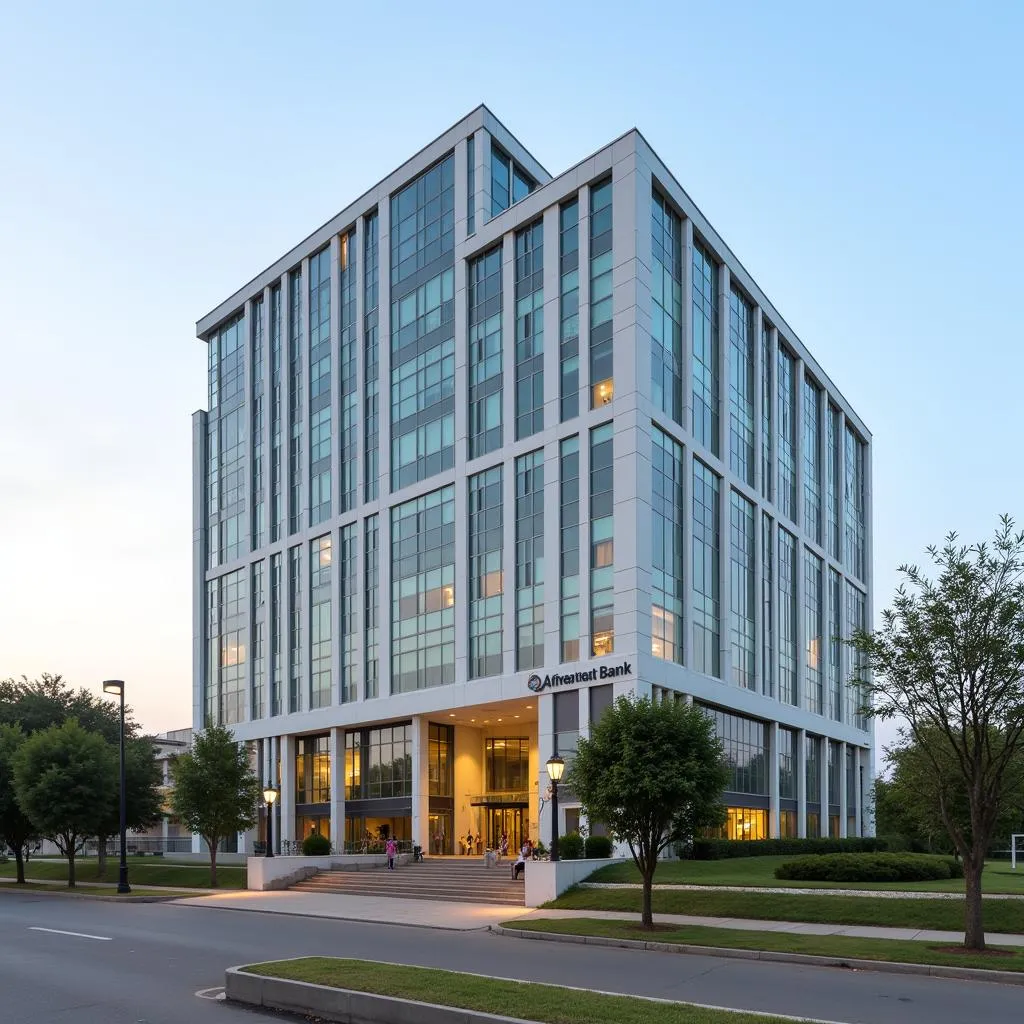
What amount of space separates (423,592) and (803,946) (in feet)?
117

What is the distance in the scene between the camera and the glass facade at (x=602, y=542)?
44.5 metres

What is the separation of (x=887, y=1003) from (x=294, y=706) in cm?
5211

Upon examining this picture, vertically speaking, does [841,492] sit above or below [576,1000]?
above

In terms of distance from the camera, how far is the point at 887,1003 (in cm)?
1489

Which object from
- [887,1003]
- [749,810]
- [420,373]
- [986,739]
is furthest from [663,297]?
[887,1003]

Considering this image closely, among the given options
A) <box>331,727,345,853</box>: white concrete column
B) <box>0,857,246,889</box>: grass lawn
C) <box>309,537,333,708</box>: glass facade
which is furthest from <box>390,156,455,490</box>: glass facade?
<box>0,857,246,889</box>: grass lawn

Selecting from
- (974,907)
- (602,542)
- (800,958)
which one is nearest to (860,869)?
(974,907)

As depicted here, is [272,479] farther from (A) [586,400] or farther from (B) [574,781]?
(B) [574,781]

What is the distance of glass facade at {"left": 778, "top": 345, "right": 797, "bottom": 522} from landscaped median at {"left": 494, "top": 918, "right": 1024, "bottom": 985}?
134 ft

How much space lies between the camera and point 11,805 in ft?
177

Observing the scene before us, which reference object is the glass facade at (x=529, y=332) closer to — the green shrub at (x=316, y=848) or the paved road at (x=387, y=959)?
the green shrub at (x=316, y=848)

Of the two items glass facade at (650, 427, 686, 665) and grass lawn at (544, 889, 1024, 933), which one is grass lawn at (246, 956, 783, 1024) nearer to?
grass lawn at (544, 889, 1024, 933)

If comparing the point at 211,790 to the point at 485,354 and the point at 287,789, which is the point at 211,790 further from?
the point at 485,354

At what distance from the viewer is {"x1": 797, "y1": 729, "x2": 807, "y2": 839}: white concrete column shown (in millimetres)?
62031
